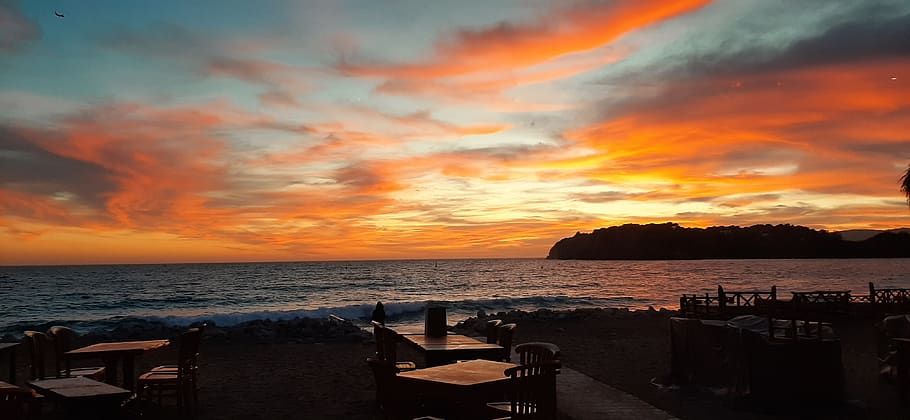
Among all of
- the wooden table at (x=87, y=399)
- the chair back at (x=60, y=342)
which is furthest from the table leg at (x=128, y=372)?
the wooden table at (x=87, y=399)

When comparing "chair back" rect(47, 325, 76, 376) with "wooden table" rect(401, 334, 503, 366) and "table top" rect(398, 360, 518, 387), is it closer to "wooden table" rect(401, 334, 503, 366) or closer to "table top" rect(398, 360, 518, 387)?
"wooden table" rect(401, 334, 503, 366)

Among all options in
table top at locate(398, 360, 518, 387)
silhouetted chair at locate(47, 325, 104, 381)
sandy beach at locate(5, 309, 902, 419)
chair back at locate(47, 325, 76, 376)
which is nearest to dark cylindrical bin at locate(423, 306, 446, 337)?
sandy beach at locate(5, 309, 902, 419)

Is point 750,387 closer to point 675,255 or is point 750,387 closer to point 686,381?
point 686,381

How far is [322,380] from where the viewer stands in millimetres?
11477

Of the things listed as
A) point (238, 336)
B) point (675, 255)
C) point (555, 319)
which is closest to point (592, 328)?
point (555, 319)

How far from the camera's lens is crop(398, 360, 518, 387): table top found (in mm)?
5031

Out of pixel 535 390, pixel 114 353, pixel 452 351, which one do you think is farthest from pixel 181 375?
pixel 535 390

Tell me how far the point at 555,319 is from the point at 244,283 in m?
52.9

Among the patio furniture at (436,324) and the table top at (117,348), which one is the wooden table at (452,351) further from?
the table top at (117,348)

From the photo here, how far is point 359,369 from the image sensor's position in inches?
500

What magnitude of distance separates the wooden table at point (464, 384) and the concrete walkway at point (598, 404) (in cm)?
255

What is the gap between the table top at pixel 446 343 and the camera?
23.8 ft

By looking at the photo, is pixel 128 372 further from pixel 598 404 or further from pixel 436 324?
pixel 598 404

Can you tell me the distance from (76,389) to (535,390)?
4298 mm
